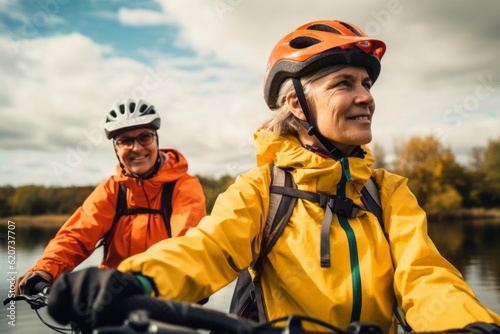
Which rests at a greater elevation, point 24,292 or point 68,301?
point 68,301

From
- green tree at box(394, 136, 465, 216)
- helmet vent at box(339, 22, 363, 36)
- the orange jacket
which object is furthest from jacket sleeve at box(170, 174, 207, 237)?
green tree at box(394, 136, 465, 216)

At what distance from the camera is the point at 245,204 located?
228cm

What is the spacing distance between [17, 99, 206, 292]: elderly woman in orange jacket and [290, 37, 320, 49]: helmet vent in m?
2.21

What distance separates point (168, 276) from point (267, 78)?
1.70 m

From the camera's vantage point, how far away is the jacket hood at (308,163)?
7.96ft

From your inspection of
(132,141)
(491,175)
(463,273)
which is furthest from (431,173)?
(132,141)

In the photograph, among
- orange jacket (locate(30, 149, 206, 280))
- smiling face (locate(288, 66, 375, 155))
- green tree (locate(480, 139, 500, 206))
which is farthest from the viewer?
green tree (locate(480, 139, 500, 206))

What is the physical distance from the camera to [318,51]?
2607 mm

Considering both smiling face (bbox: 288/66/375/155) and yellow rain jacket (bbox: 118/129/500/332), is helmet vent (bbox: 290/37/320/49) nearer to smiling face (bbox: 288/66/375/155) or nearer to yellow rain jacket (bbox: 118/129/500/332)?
smiling face (bbox: 288/66/375/155)

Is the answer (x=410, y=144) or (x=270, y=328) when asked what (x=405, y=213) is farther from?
(x=410, y=144)

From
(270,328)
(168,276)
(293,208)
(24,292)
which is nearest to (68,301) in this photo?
(168,276)

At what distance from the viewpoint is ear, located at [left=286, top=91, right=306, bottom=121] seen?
275cm

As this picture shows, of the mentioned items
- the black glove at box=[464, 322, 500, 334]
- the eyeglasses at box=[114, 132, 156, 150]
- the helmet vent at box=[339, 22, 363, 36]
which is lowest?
the black glove at box=[464, 322, 500, 334]

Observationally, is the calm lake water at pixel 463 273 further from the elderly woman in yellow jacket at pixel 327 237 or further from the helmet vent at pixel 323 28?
the helmet vent at pixel 323 28
